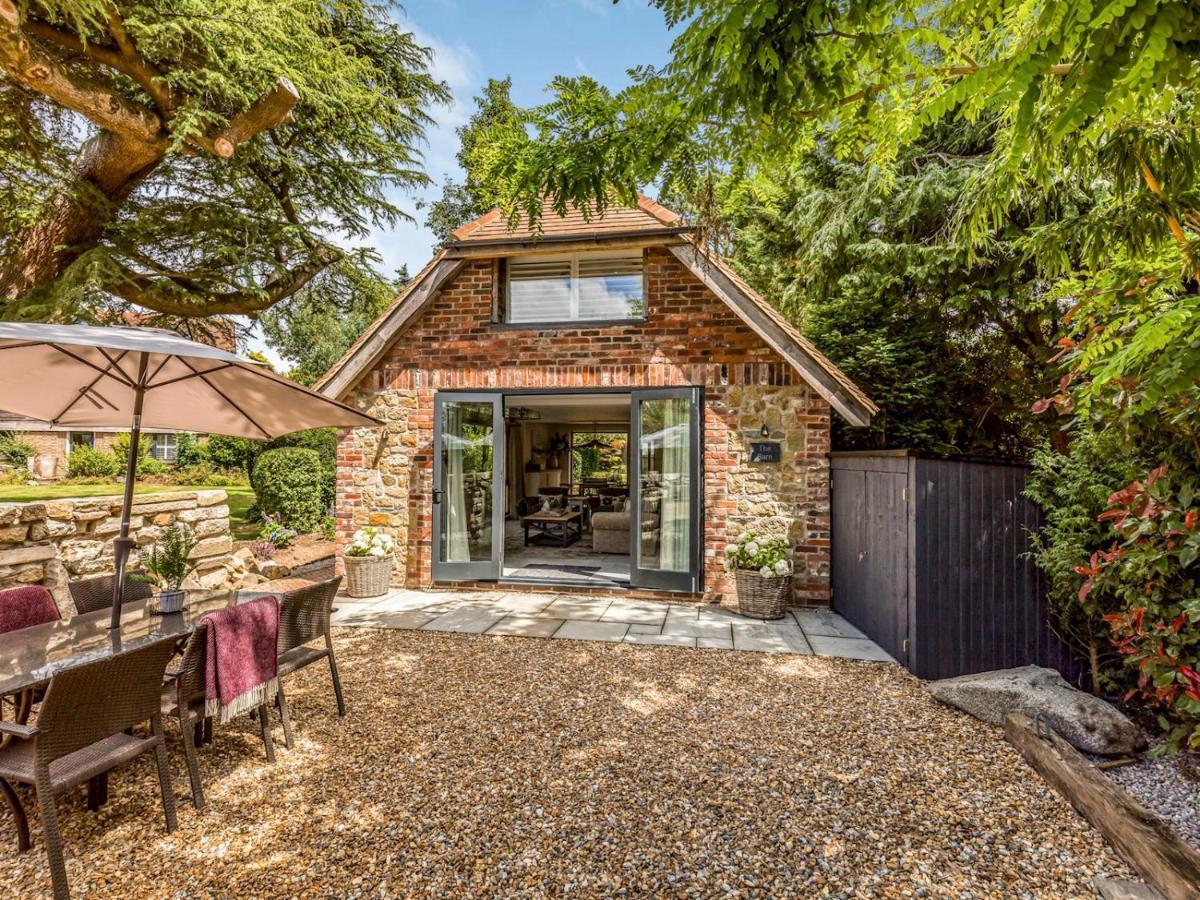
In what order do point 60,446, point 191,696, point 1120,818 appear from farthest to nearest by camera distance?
point 60,446, point 191,696, point 1120,818

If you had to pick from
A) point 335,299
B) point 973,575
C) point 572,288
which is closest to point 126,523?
point 572,288

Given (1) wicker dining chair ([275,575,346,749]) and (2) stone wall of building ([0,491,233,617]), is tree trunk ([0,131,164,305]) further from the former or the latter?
(1) wicker dining chair ([275,575,346,749])

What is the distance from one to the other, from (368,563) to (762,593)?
190 inches

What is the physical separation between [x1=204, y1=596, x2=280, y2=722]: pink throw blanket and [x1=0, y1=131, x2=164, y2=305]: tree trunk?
716 cm

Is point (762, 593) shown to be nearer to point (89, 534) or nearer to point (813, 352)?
point (813, 352)

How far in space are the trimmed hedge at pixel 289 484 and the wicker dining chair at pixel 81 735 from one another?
27.1ft

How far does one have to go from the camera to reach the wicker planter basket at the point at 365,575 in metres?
7.04

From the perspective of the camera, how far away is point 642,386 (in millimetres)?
7078

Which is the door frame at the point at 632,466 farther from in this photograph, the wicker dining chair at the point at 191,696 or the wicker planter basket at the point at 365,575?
the wicker dining chair at the point at 191,696

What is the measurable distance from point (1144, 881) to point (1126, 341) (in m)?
2.87

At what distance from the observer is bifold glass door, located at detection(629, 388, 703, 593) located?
22.6ft

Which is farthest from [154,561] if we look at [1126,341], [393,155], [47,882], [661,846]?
[393,155]

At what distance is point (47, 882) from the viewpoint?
2357 millimetres

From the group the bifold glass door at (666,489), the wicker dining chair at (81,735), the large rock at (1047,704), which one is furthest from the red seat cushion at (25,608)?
the large rock at (1047,704)
